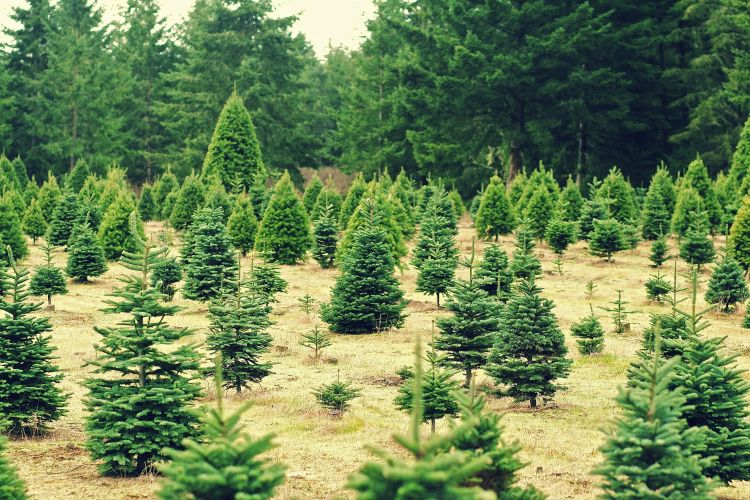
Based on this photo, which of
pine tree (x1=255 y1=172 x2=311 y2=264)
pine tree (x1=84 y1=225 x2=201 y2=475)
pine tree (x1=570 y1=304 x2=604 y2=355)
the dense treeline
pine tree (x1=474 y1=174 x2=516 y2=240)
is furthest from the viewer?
the dense treeline

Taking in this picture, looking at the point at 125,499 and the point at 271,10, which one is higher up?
the point at 271,10

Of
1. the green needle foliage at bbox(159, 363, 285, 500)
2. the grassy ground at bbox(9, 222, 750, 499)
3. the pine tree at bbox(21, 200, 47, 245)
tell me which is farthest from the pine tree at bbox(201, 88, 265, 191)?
the green needle foliage at bbox(159, 363, 285, 500)

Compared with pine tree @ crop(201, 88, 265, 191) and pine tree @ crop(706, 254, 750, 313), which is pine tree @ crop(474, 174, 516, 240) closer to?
pine tree @ crop(201, 88, 265, 191)

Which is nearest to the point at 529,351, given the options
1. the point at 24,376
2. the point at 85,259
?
the point at 24,376

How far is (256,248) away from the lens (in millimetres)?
27547

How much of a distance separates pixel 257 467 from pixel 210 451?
35cm

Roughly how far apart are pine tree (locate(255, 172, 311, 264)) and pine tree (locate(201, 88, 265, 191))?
917 centimetres

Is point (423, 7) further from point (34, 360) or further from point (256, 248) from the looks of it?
point (34, 360)

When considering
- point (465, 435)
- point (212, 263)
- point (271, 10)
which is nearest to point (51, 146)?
point (271, 10)

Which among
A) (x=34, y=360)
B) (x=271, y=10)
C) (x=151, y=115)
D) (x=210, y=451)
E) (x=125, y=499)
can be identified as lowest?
(x=125, y=499)

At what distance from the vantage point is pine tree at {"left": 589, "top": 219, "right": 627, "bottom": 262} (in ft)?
90.8

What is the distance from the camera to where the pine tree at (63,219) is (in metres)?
29.0

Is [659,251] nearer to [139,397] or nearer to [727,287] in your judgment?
[727,287]

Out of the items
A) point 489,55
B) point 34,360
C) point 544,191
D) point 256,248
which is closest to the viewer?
point 34,360
